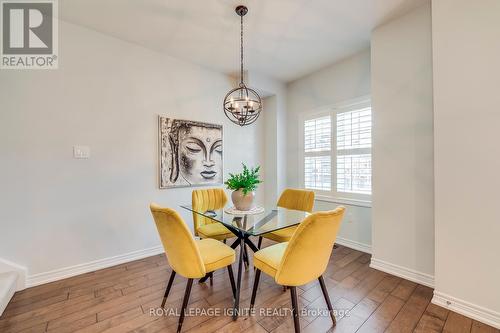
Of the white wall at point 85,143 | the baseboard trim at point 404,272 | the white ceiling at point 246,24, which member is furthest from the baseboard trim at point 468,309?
the white wall at point 85,143

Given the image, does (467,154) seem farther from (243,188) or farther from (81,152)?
(81,152)

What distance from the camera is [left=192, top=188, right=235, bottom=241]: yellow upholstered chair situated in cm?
233

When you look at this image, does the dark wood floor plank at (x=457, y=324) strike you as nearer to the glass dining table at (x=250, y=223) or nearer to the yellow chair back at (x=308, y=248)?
the yellow chair back at (x=308, y=248)

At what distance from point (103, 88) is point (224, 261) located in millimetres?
2463

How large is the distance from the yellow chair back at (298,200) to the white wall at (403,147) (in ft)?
2.55

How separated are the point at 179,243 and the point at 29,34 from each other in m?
2.76

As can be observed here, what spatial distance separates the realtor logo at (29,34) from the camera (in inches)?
82.0

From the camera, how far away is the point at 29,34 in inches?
87.0

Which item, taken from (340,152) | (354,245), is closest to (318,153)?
(340,152)

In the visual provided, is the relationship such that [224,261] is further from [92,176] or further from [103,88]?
[103,88]

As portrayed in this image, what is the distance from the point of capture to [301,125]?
383 centimetres

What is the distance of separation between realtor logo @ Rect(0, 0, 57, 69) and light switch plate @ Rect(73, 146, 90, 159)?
890 millimetres

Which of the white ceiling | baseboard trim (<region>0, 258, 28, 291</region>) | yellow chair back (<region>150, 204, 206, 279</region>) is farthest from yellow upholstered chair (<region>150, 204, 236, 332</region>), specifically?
the white ceiling

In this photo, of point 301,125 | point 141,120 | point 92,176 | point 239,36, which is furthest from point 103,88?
point 301,125
